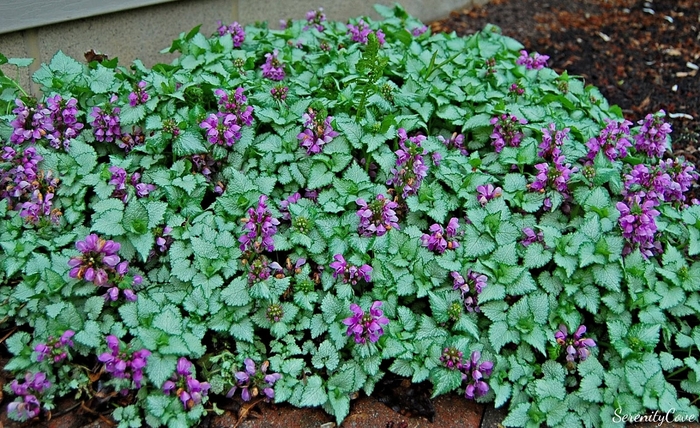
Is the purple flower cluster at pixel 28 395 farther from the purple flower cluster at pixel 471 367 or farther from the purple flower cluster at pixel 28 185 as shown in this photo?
the purple flower cluster at pixel 471 367

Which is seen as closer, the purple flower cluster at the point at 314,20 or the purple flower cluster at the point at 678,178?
the purple flower cluster at the point at 678,178

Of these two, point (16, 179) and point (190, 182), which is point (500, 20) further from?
point (16, 179)

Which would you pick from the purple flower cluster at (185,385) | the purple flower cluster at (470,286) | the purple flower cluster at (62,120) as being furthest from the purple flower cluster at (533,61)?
the purple flower cluster at (185,385)

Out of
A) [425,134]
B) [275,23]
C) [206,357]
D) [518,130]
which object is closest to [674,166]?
[518,130]

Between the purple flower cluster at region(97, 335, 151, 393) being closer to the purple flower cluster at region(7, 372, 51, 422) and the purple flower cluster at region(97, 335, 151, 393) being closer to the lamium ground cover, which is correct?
the lamium ground cover

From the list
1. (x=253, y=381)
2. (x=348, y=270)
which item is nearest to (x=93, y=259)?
(x=253, y=381)
